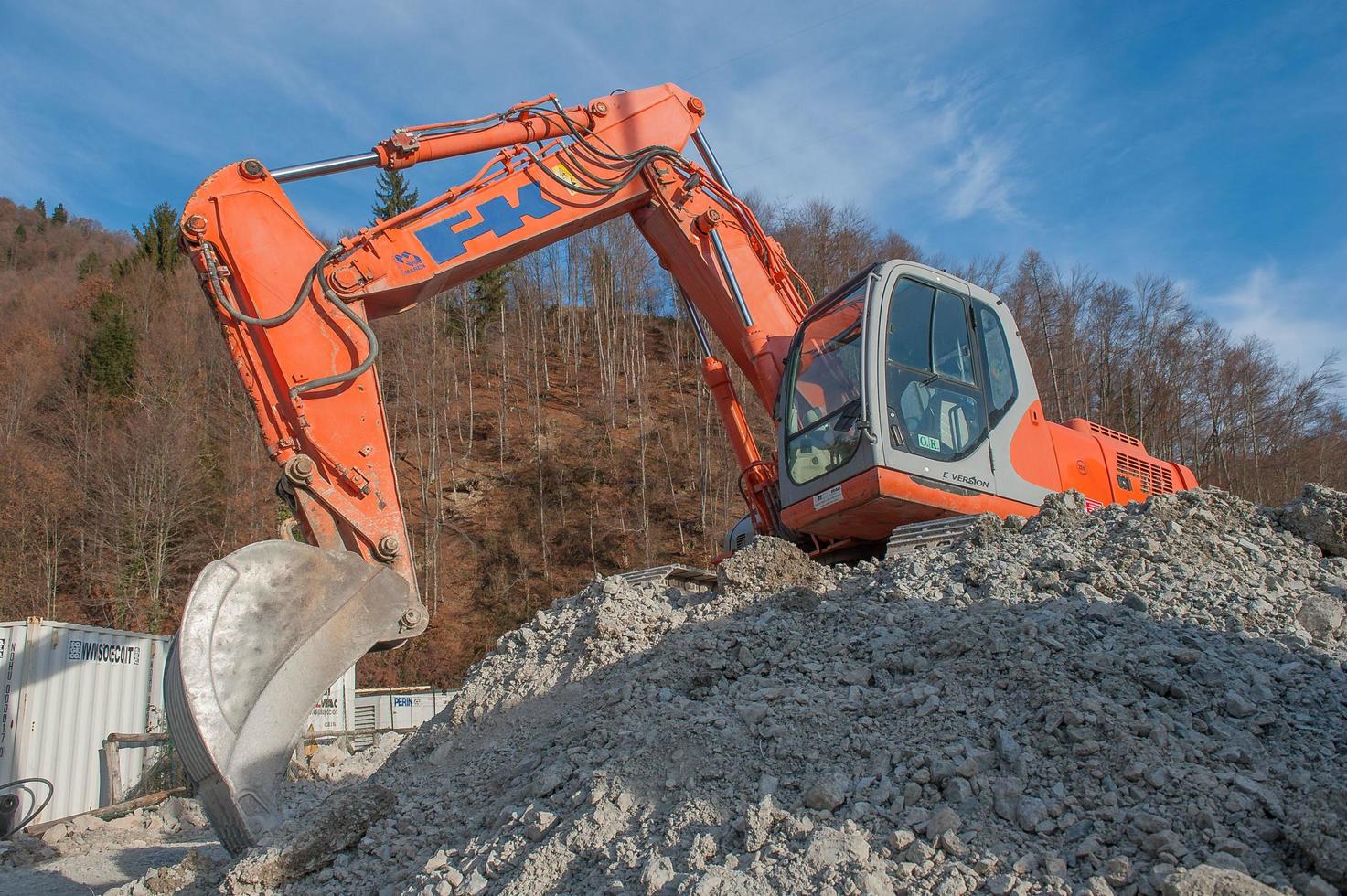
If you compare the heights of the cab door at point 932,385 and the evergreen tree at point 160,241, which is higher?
the evergreen tree at point 160,241

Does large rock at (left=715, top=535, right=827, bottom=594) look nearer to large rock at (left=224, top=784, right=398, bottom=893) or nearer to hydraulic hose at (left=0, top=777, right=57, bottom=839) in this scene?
large rock at (left=224, top=784, right=398, bottom=893)

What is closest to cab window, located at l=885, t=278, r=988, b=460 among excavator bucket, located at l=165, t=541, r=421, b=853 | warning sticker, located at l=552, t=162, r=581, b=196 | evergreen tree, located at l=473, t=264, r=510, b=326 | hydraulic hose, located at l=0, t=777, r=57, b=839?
warning sticker, located at l=552, t=162, r=581, b=196

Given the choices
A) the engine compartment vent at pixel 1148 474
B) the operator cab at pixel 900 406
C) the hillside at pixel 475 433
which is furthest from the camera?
the hillside at pixel 475 433

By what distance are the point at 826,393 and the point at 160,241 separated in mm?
35674

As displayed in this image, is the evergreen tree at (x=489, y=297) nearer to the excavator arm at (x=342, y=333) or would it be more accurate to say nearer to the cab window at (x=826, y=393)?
the excavator arm at (x=342, y=333)

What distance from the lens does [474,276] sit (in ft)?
21.3

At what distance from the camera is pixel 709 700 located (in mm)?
4449

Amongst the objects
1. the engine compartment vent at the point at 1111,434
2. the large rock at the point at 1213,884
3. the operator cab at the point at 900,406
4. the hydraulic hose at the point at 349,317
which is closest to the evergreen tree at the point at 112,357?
the hydraulic hose at the point at 349,317

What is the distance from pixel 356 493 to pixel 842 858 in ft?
10.8

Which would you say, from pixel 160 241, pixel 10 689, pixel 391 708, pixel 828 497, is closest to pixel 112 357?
pixel 160 241

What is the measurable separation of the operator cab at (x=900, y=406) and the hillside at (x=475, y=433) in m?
17.1

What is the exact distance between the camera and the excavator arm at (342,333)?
14.0 feet

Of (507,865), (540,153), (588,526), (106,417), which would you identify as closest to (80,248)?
(106,417)

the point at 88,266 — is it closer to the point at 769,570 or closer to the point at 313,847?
the point at 769,570
